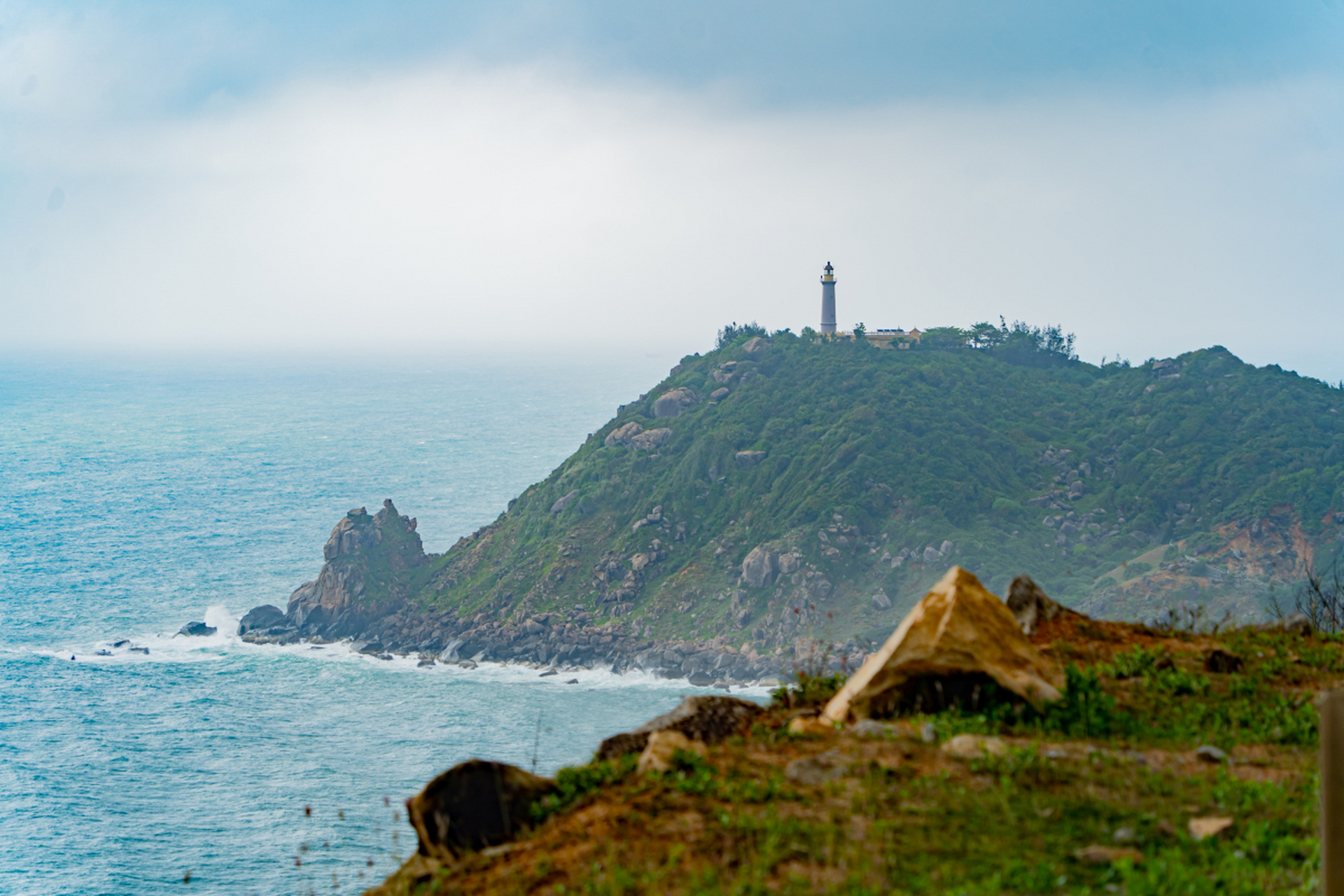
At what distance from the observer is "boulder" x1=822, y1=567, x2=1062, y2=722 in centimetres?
674

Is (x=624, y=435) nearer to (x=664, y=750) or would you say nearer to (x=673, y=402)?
(x=673, y=402)

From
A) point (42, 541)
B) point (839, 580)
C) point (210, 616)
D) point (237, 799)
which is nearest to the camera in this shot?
point (237, 799)

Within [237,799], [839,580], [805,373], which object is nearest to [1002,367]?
[805,373]

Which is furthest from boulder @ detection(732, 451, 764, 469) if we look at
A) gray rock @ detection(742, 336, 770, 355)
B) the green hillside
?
gray rock @ detection(742, 336, 770, 355)

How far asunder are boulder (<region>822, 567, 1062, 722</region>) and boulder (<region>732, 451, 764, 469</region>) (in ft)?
247

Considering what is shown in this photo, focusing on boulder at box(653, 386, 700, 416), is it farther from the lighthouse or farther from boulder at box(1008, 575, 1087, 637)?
boulder at box(1008, 575, 1087, 637)

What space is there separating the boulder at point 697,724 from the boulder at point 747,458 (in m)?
75.5

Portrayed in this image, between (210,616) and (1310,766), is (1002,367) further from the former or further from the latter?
(1310,766)

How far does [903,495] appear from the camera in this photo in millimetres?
78062

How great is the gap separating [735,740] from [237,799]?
191 feet

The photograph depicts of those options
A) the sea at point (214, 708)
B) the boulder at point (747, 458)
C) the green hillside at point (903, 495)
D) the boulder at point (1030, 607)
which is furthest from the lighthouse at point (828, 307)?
the boulder at point (1030, 607)

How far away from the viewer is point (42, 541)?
4424 inches

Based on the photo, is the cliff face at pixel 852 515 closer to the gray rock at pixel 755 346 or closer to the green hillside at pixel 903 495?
the green hillside at pixel 903 495

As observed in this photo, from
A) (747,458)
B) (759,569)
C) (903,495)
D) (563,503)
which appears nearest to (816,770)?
(759,569)
